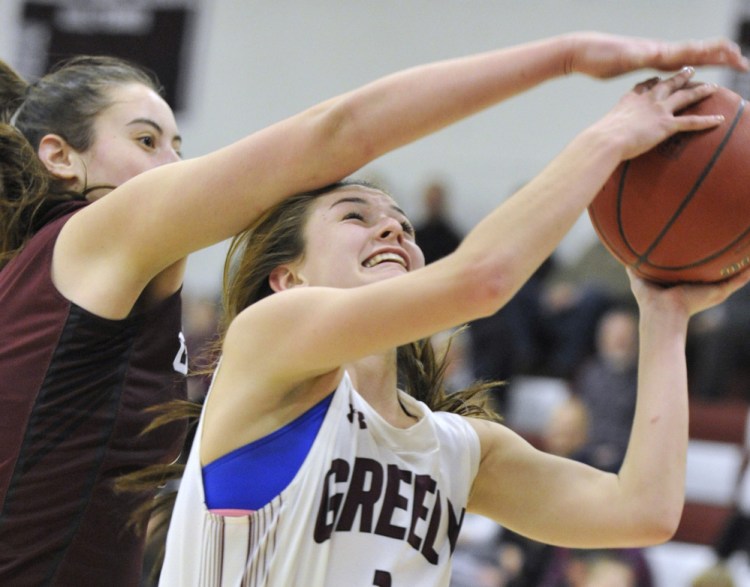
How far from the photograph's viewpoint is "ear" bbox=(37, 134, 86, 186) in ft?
9.07

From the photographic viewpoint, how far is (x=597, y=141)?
210cm

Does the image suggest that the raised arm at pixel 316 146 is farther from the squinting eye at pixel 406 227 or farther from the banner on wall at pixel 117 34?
the banner on wall at pixel 117 34

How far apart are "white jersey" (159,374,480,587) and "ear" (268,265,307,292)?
0.89 ft

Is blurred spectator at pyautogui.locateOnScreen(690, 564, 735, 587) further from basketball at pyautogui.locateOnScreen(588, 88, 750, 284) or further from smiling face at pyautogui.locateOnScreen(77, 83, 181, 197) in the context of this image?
smiling face at pyautogui.locateOnScreen(77, 83, 181, 197)

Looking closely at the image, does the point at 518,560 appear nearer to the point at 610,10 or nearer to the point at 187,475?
the point at 187,475

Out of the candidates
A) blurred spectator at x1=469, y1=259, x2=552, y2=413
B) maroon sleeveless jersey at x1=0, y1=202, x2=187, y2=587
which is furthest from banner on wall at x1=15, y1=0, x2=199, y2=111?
maroon sleeveless jersey at x1=0, y1=202, x2=187, y2=587

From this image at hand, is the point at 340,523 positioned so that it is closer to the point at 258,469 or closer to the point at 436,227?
the point at 258,469

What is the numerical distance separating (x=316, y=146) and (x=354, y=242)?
10.0 inches

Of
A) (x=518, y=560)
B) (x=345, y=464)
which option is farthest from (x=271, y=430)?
(x=518, y=560)

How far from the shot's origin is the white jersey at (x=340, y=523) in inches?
86.1

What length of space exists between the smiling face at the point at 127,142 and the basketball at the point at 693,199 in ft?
3.39

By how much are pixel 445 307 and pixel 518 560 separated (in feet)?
15.9

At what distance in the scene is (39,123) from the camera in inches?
112

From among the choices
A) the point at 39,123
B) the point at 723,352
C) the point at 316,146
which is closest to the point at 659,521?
the point at 316,146
